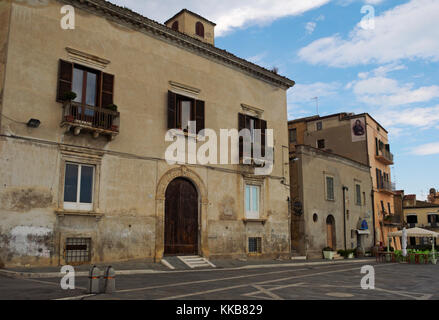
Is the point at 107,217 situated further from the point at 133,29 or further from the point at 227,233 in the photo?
the point at 133,29

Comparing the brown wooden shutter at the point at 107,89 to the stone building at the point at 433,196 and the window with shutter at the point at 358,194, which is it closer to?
the window with shutter at the point at 358,194

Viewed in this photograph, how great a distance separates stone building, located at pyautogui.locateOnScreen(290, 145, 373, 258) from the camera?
1045 inches

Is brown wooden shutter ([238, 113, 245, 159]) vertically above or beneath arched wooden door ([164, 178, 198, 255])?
above

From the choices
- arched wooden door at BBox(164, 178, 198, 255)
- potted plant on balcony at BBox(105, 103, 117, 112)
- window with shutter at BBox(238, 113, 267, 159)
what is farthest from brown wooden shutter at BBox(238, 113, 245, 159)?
potted plant on balcony at BBox(105, 103, 117, 112)

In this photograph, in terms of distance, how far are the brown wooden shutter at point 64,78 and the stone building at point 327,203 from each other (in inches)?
625

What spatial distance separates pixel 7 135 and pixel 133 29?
7158 mm

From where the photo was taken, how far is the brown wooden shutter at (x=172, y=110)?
Result: 18797mm

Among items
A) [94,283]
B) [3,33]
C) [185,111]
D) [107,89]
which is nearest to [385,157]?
[185,111]

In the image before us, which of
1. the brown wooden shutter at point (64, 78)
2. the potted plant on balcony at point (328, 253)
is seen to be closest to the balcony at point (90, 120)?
the brown wooden shutter at point (64, 78)

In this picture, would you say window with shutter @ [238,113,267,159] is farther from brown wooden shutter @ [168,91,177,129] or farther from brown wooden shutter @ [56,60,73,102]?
brown wooden shutter @ [56,60,73,102]

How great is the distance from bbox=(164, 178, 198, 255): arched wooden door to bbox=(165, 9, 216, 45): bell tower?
8748 mm
